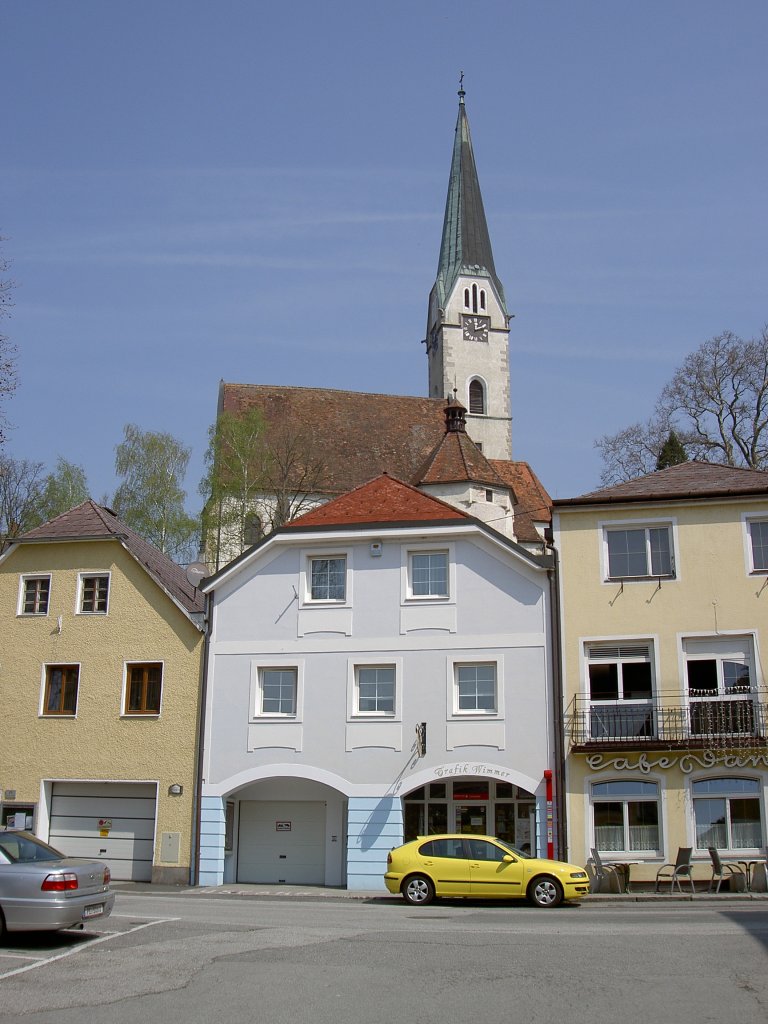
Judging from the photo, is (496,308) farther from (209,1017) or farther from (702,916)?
(209,1017)

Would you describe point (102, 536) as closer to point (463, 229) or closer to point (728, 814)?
point (728, 814)

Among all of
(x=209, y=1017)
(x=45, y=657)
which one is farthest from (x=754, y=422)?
(x=209, y=1017)

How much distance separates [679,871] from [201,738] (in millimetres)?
10863

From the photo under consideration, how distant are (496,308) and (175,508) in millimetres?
25425

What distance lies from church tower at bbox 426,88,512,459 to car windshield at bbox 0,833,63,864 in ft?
158

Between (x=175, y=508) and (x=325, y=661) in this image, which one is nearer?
(x=325, y=661)

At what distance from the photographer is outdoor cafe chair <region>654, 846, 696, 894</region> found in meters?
22.2

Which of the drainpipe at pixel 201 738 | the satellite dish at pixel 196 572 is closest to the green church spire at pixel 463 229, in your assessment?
the satellite dish at pixel 196 572

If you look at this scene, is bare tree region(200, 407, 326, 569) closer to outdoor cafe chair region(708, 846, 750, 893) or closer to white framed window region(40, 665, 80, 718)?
white framed window region(40, 665, 80, 718)

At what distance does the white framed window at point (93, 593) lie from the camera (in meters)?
28.3

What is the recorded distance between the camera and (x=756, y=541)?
24859 mm

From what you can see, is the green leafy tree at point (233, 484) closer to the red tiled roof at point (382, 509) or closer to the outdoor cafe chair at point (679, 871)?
the red tiled roof at point (382, 509)

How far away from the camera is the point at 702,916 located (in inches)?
679

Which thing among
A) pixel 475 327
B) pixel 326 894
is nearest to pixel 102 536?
pixel 326 894
